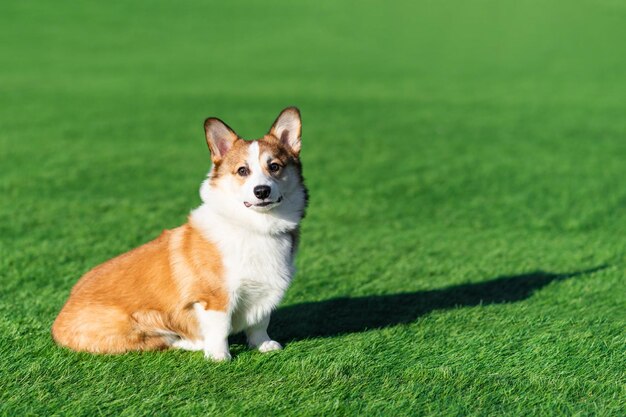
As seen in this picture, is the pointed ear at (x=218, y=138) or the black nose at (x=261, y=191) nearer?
the black nose at (x=261, y=191)

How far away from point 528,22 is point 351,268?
2388 centimetres

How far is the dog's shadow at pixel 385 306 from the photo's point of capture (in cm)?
504

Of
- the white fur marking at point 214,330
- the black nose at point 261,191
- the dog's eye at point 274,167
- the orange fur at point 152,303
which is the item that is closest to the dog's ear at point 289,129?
the dog's eye at point 274,167

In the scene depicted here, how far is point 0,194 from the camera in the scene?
8.65 meters

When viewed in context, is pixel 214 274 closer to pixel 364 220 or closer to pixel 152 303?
pixel 152 303

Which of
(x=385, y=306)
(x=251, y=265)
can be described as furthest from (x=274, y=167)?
(x=385, y=306)

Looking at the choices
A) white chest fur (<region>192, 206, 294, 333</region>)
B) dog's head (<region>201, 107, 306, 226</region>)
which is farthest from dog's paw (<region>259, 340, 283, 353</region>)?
dog's head (<region>201, 107, 306, 226</region>)

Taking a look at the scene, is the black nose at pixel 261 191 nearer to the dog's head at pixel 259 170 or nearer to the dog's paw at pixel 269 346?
the dog's head at pixel 259 170

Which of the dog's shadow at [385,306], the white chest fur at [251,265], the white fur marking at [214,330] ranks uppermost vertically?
the white chest fur at [251,265]

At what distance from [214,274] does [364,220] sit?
4148 millimetres

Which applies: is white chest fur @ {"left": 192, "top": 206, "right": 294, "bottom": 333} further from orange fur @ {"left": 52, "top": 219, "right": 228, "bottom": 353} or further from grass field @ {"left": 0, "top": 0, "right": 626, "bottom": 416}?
grass field @ {"left": 0, "top": 0, "right": 626, "bottom": 416}

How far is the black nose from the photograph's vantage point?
409 cm

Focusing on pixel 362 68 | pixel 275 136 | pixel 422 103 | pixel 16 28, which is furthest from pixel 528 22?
pixel 275 136

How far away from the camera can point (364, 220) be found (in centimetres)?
825
